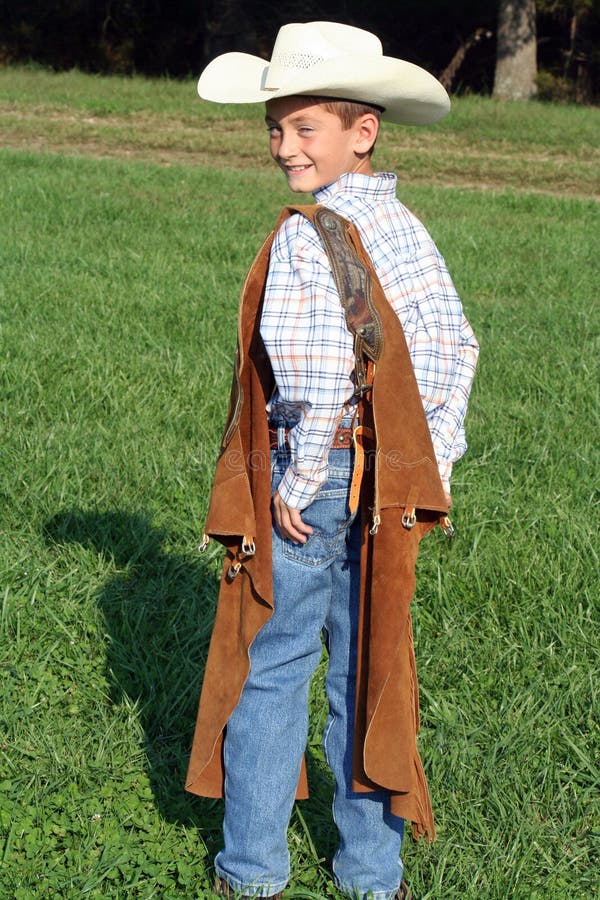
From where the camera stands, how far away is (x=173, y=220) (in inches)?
388

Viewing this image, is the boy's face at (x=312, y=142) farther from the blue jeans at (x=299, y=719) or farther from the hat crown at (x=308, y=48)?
the blue jeans at (x=299, y=719)

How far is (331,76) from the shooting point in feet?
7.43

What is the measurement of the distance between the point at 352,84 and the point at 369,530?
34.8 inches

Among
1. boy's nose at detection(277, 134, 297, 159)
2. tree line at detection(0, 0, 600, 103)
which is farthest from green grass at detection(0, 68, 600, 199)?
boy's nose at detection(277, 134, 297, 159)

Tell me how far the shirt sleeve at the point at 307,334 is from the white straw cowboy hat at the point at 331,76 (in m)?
0.29

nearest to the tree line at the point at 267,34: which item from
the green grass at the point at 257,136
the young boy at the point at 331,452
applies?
the green grass at the point at 257,136

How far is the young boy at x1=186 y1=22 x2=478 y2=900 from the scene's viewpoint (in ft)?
7.34

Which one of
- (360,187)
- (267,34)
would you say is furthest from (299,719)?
(267,34)

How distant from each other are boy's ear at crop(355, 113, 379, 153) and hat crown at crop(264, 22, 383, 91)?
128 millimetres

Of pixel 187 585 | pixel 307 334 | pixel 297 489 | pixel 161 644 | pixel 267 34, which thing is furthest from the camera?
pixel 267 34

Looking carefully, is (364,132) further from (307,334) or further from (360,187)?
(307,334)

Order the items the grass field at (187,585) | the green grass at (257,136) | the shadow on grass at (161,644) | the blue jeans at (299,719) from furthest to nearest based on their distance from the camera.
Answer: the green grass at (257,136), the shadow on grass at (161,644), the grass field at (187,585), the blue jeans at (299,719)

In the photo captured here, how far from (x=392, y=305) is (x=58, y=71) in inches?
986

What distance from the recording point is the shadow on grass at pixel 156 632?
3.23m
